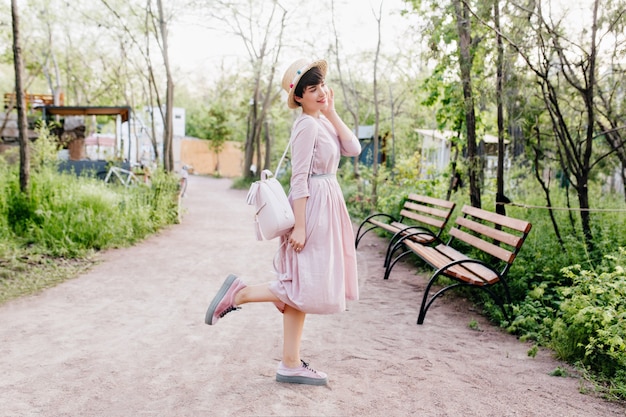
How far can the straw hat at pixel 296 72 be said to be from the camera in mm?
2857

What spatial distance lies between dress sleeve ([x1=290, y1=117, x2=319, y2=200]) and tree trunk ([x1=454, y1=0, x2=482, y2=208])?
13.0ft

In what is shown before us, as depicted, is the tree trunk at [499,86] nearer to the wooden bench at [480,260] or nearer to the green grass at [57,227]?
the wooden bench at [480,260]

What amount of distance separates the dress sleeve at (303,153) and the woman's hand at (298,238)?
178 millimetres

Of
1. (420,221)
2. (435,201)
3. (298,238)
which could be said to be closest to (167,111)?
(420,221)

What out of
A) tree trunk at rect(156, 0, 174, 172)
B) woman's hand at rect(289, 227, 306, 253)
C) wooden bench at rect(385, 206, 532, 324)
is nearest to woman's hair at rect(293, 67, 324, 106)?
woman's hand at rect(289, 227, 306, 253)

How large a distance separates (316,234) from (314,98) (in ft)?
2.51

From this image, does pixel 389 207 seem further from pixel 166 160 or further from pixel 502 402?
pixel 502 402

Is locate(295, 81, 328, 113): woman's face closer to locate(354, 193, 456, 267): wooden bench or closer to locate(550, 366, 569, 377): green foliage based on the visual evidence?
locate(550, 366, 569, 377): green foliage

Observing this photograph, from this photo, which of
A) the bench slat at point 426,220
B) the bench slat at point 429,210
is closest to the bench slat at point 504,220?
the bench slat at point 429,210

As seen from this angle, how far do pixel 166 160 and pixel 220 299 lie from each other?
31.4ft

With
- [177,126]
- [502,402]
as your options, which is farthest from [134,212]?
[177,126]

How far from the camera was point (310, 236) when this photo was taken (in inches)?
111

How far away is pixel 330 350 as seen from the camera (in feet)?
12.3

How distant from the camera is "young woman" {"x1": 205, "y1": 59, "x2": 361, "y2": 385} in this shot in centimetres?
278
